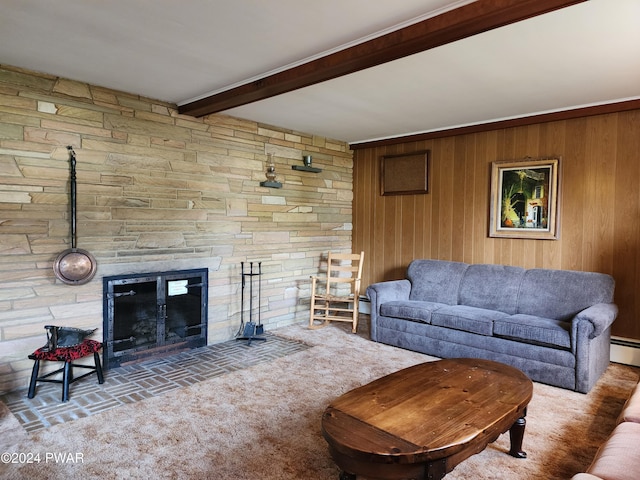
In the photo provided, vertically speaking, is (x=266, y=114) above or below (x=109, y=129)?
above

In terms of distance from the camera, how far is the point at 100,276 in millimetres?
3738

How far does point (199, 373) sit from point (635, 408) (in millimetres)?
3072

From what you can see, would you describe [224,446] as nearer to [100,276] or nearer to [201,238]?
[100,276]

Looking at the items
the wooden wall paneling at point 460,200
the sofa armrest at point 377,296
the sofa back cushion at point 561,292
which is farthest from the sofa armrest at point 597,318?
the sofa armrest at point 377,296

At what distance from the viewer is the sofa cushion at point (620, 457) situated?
1533mm

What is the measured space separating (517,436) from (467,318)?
1675 mm

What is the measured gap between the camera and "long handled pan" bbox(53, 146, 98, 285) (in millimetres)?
3459

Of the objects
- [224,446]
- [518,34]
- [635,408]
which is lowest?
[224,446]

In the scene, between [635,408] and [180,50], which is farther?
[180,50]

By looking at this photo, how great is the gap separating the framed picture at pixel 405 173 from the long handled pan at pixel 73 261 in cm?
371

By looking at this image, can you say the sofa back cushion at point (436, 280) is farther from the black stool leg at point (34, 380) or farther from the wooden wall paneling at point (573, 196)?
the black stool leg at point (34, 380)

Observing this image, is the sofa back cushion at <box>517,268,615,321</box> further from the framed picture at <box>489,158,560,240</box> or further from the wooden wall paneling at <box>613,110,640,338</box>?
the framed picture at <box>489,158,560,240</box>

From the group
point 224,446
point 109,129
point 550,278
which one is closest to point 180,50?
point 109,129

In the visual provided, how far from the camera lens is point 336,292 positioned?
6.07 metres
